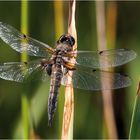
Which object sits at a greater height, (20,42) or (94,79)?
(20,42)

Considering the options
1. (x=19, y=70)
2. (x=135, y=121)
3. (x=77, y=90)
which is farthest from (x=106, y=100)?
(x=135, y=121)

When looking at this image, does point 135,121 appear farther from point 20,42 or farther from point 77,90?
point 77,90

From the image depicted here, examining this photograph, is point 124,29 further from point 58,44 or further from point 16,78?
point 16,78

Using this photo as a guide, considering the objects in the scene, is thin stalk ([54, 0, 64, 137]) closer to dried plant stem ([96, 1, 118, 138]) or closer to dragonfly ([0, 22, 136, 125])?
dragonfly ([0, 22, 136, 125])

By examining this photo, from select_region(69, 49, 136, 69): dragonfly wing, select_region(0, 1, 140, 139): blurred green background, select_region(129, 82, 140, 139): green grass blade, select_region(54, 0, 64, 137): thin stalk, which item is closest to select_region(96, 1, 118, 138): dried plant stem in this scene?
select_region(0, 1, 140, 139): blurred green background

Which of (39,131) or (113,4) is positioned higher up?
(113,4)

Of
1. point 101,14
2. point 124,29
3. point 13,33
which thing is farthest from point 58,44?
point 124,29

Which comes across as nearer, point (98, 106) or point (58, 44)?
point (58, 44)
